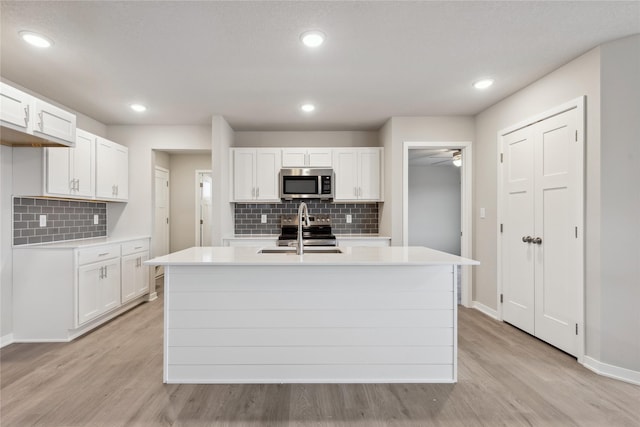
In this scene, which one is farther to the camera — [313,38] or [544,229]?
[544,229]

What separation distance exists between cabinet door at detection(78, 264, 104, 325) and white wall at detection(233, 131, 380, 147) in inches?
97.6

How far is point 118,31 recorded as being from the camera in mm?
2328

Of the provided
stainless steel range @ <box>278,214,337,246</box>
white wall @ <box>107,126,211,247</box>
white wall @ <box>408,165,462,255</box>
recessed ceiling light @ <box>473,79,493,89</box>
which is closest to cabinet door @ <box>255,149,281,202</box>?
stainless steel range @ <box>278,214,337,246</box>

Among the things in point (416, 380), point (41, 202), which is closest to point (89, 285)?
point (41, 202)

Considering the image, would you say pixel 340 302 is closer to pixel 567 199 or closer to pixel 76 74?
pixel 567 199

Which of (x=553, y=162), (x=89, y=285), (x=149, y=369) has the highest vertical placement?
(x=553, y=162)

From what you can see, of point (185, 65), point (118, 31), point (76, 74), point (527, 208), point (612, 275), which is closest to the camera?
point (118, 31)

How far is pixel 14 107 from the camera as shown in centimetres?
261

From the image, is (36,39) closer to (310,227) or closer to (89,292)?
(89,292)

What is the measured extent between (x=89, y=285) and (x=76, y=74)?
202cm

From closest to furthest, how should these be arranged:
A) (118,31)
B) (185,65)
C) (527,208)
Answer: (118,31) → (185,65) → (527,208)

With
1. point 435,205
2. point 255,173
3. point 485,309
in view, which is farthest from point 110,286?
point 435,205

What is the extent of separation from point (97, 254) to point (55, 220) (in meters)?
0.68

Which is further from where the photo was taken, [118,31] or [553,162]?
[553,162]
